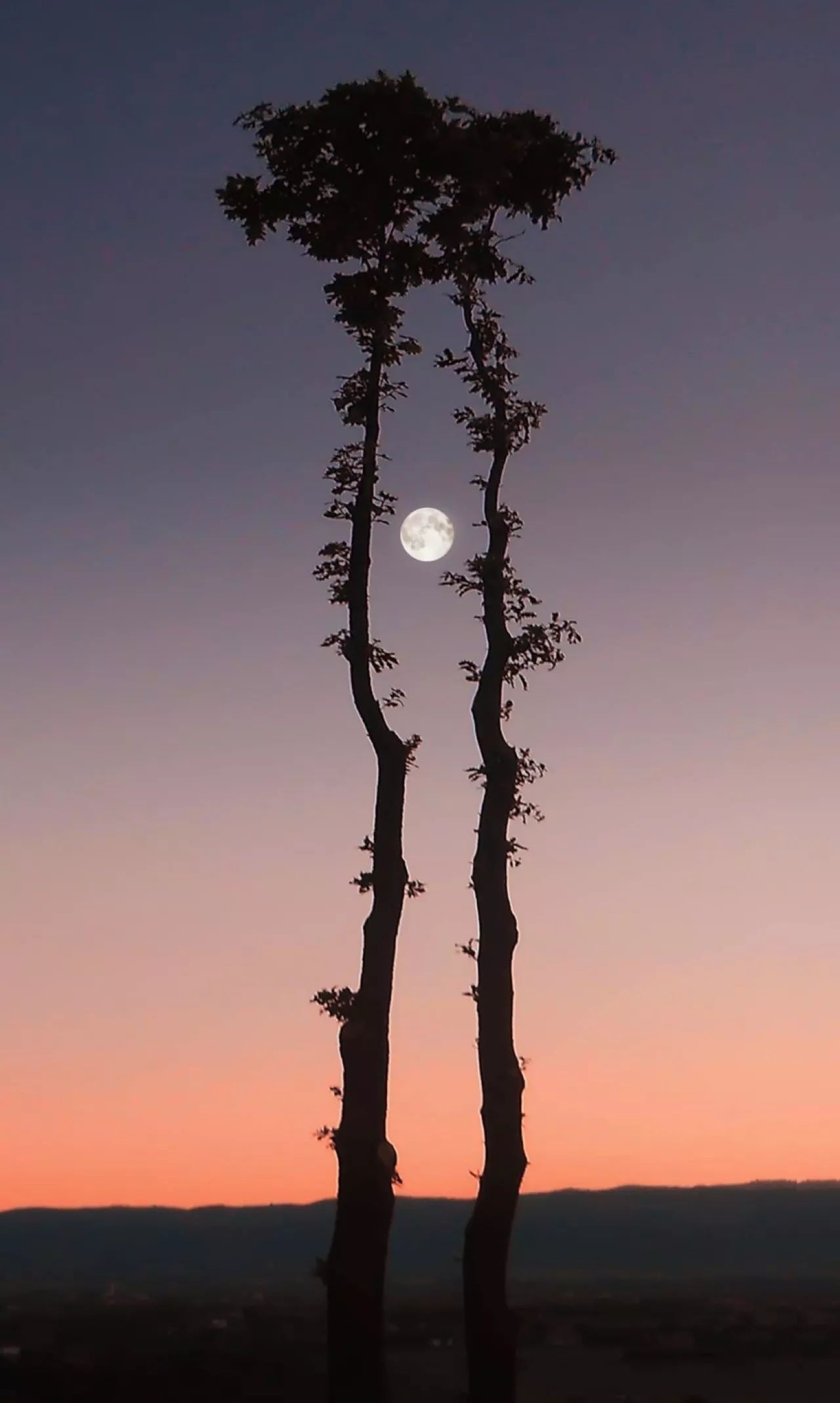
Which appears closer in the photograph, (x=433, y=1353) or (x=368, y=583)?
(x=368, y=583)

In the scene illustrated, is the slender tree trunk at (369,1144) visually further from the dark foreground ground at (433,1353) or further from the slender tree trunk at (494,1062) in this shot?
the dark foreground ground at (433,1353)

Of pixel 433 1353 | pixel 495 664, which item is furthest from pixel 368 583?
pixel 433 1353

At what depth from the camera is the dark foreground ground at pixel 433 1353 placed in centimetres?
3772

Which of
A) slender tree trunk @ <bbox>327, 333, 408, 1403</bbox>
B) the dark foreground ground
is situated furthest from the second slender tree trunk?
the dark foreground ground

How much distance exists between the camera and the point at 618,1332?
6184cm

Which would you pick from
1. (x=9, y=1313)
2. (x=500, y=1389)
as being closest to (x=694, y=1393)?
(x=500, y=1389)

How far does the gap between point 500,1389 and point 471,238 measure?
73.7ft

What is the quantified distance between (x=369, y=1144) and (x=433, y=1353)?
2676 centimetres

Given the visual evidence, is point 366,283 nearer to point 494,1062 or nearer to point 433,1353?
point 494,1062

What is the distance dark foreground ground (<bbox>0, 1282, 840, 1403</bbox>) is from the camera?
3772cm

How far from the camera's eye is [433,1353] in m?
52.5

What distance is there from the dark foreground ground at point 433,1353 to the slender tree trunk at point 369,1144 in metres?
6.02

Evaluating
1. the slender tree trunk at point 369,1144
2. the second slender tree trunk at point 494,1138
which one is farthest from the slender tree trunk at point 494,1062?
the slender tree trunk at point 369,1144

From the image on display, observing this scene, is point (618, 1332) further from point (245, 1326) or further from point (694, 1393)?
point (694, 1393)
